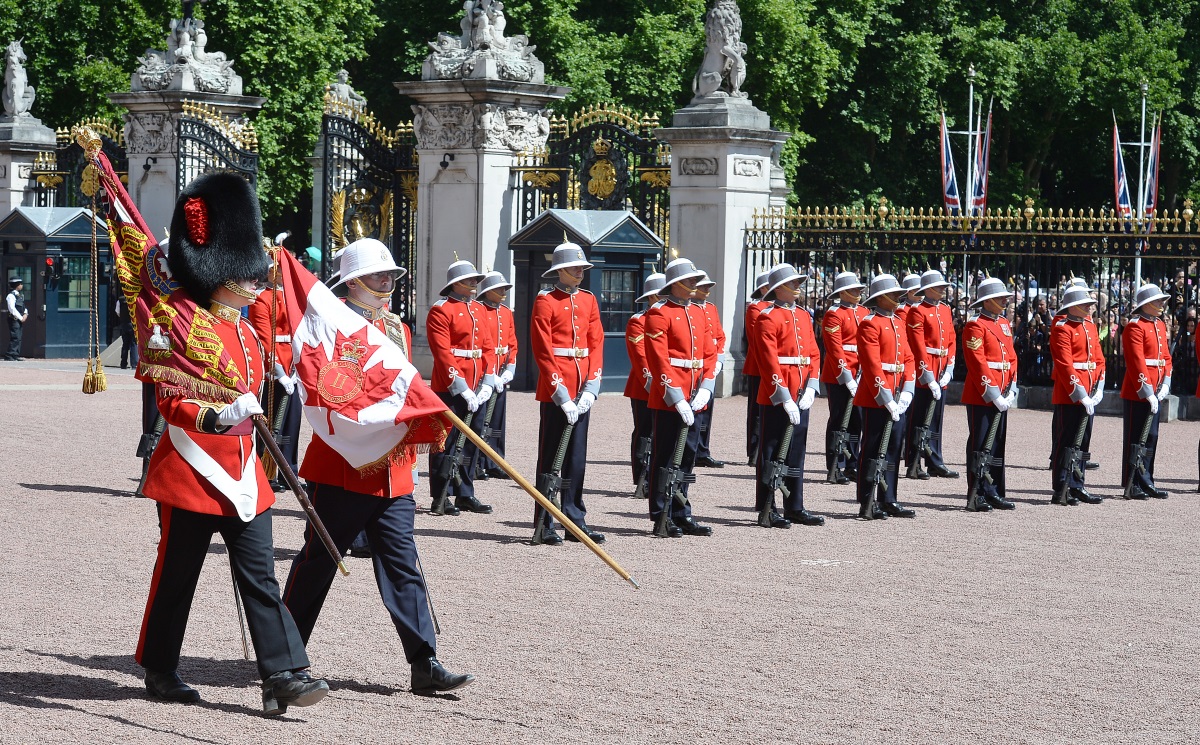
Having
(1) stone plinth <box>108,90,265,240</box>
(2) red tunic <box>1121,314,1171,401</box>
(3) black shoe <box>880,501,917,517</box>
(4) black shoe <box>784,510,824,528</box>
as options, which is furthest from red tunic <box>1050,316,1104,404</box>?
(1) stone plinth <box>108,90,265,240</box>

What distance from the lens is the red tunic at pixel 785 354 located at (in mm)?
10453

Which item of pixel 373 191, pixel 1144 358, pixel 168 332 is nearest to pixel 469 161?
pixel 373 191

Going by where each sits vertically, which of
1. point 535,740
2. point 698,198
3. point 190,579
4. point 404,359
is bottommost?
point 535,740

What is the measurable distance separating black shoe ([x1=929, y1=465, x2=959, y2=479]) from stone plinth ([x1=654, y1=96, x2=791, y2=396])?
581cm

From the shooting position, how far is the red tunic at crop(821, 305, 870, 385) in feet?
39.6

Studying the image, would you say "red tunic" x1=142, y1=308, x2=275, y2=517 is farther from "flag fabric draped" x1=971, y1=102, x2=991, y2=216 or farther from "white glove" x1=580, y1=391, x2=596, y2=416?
"flag fabric draped" x1=971, y1=102, x2=991, y2=216

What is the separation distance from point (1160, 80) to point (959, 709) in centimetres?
3236

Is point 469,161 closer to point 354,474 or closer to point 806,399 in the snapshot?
point 806,399

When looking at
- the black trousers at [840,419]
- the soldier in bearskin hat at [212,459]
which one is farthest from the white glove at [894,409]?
the soldier in bearskin hat at [212,459]

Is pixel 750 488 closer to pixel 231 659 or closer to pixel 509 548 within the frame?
pixel 509 548

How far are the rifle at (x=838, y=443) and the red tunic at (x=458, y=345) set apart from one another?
2.91m

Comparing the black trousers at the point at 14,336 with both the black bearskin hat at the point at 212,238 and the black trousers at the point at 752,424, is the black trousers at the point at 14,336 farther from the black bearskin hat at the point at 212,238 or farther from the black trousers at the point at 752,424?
the black bearskin hat at the point at 212,238

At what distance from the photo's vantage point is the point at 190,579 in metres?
5.94

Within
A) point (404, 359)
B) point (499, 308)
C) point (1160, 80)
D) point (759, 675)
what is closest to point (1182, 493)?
point (499, 308)
